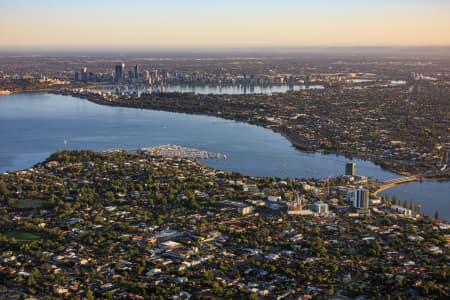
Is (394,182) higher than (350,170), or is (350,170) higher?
(350,170)

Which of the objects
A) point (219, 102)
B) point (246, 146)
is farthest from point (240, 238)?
point (219, 102)

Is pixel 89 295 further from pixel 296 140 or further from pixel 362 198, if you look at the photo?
pixel 296 140

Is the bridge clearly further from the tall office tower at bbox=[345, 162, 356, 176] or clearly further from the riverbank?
the tall office tower at bbox=[345, 162, 356, 176]

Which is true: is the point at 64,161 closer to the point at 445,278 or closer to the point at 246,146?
the point at 246,146

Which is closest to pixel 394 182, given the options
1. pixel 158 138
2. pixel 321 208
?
pixel 321 208

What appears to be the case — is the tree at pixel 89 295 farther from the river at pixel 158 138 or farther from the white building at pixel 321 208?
the river at pixel 158 138

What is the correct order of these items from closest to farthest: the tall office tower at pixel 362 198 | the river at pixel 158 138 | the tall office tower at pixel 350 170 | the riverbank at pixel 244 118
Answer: the tall office tower at pixel 362 198
the tall office tower at pixel 350 170
the river at pixel 158 138
the riverbank at pixel 244 118

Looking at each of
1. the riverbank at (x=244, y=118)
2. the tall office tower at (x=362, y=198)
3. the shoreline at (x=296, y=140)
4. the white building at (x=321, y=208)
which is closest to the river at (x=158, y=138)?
the shoreline at (x=296, y=140)
